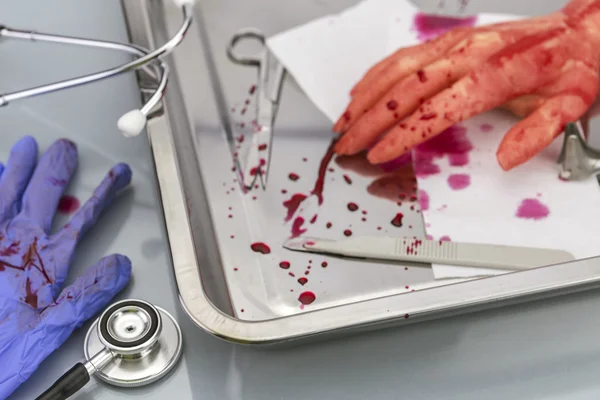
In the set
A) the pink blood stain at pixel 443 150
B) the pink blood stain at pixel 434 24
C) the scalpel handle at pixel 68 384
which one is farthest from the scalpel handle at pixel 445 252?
the pink blood stain at pixel 434 24

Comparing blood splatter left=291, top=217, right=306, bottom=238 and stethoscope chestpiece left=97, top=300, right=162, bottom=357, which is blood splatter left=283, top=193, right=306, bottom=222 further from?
stethoscope chestpiece left=97, top=300, right=162, bottom=357

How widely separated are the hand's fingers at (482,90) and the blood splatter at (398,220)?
0.06m

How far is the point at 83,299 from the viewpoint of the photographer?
59cm

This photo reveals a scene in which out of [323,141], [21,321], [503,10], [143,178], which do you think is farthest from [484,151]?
[21,321]

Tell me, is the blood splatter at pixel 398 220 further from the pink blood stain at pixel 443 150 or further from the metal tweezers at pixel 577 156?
the metal tweezers at pixel 577 156

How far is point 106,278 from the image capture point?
605 millimetres

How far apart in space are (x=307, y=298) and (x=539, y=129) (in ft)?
1.00

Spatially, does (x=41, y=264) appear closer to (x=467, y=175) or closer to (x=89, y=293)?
(x=89, y=293)

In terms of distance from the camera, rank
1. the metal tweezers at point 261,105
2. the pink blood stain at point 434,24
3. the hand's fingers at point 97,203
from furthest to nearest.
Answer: the pink blood stain at point 434,24 → the metal tweezers at point 261,105 → the hand's fingers at point 97,203

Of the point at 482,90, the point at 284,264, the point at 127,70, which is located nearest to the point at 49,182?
the point at 127,70

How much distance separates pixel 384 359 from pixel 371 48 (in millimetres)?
444

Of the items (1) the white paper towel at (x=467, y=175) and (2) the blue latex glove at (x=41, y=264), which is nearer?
(2) the blue latex glove at (x=41, y=264)

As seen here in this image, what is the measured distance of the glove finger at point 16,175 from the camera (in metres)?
0.65

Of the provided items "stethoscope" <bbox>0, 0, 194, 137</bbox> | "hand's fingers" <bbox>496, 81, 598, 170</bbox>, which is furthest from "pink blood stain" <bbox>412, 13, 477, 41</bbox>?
"stethoscope" <bbox>0, 0, 194, 137</bbox>
